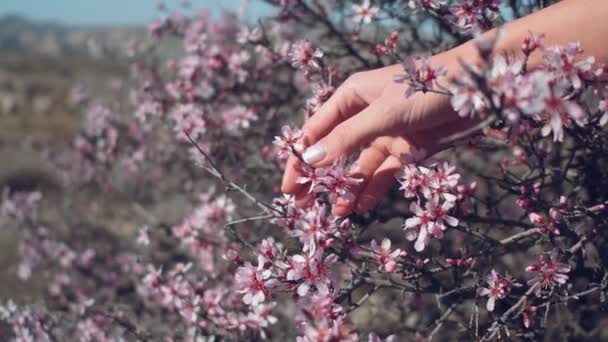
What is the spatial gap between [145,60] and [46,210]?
161 inches

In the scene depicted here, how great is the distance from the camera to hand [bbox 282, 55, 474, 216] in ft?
6.27

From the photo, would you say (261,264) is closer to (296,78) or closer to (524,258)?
(524,258)

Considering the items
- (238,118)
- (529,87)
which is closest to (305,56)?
(529,87)

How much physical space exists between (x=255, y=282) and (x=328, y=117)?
0.69m

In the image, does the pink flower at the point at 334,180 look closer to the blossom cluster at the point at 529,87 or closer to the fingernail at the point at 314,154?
the fingernail at the point at 314,154

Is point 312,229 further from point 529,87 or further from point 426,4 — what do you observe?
point 426,4

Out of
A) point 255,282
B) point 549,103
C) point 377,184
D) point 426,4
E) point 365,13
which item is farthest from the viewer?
point 365,13

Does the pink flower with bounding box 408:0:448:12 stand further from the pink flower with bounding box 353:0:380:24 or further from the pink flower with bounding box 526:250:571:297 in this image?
the pink flower with bounding box 526:250:571:297

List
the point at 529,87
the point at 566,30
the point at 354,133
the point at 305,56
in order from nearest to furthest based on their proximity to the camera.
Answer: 1. the point at 529,87
2. the point at 566,30
3. the point at 354,133
4. the point at 305,56

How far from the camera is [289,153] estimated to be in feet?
7.34

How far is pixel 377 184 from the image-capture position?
7.43 feet

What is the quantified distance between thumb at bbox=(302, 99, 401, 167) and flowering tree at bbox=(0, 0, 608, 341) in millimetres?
46

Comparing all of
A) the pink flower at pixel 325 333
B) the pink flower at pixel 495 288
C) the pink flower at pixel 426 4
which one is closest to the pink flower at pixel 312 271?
the pink flower at pixel 325 333

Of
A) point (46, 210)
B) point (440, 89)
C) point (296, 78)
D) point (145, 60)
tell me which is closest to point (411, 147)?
point (440, 89)
